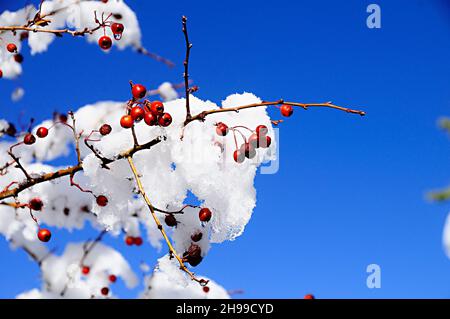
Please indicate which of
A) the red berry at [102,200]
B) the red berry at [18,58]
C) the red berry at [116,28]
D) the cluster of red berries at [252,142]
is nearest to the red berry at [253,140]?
the cluster of red berries at [252,142]

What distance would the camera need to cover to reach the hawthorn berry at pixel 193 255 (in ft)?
6.53

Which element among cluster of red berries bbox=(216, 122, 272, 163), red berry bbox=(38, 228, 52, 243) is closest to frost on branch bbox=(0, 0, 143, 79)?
red berry bbox=(38, 228, 52, 243)

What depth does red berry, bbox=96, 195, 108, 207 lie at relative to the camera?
2.16 meters

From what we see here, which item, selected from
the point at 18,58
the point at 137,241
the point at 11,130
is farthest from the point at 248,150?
the point at 18,58

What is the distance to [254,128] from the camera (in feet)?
6.67

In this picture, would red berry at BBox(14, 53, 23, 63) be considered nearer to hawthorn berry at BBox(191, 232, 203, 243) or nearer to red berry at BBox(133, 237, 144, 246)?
red berry at BBox(133, 237, 144, 246)

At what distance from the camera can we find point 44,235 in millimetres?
2818

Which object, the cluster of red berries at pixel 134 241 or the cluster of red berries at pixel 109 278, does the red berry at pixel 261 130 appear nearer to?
the cluster of red berries at pixel 134 241

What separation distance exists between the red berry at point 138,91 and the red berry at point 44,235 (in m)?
1.18

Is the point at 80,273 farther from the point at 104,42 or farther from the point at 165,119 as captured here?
the point at 165,119

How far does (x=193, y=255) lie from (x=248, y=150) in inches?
19.2
